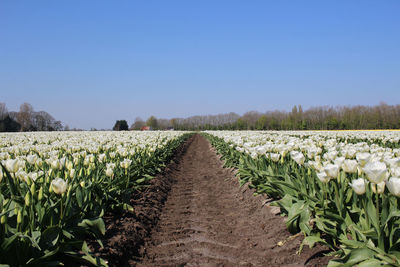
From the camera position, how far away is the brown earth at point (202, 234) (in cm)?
381

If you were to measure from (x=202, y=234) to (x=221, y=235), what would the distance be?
320mm

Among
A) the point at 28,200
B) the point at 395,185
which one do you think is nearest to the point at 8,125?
the point at 28,200

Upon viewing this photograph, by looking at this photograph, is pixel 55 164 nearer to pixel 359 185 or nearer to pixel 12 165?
pixel 12 165

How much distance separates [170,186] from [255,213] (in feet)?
12.5

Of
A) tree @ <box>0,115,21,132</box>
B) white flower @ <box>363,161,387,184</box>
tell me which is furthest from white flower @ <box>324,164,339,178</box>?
tree @ <box>0,115,21,132</box>

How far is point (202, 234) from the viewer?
4.95 meters

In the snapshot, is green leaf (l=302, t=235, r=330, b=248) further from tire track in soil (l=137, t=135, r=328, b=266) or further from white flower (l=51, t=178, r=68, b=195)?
white flower (l=51, t=178, r=68, b=195)

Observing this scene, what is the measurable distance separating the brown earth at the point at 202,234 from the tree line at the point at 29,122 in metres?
58.3

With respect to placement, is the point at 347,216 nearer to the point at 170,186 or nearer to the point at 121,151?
the point at 121,151

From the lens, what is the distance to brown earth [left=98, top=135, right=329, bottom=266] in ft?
12.5

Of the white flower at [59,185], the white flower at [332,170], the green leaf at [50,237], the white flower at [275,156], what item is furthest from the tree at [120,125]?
the white flower at [332,170]

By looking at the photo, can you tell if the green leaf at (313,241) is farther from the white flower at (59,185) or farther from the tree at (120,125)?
the tree at (120,125)

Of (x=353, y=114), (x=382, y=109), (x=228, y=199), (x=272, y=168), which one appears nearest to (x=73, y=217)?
(x=272, y=168)

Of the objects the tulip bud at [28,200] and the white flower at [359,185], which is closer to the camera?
the white flower at [359,185]
